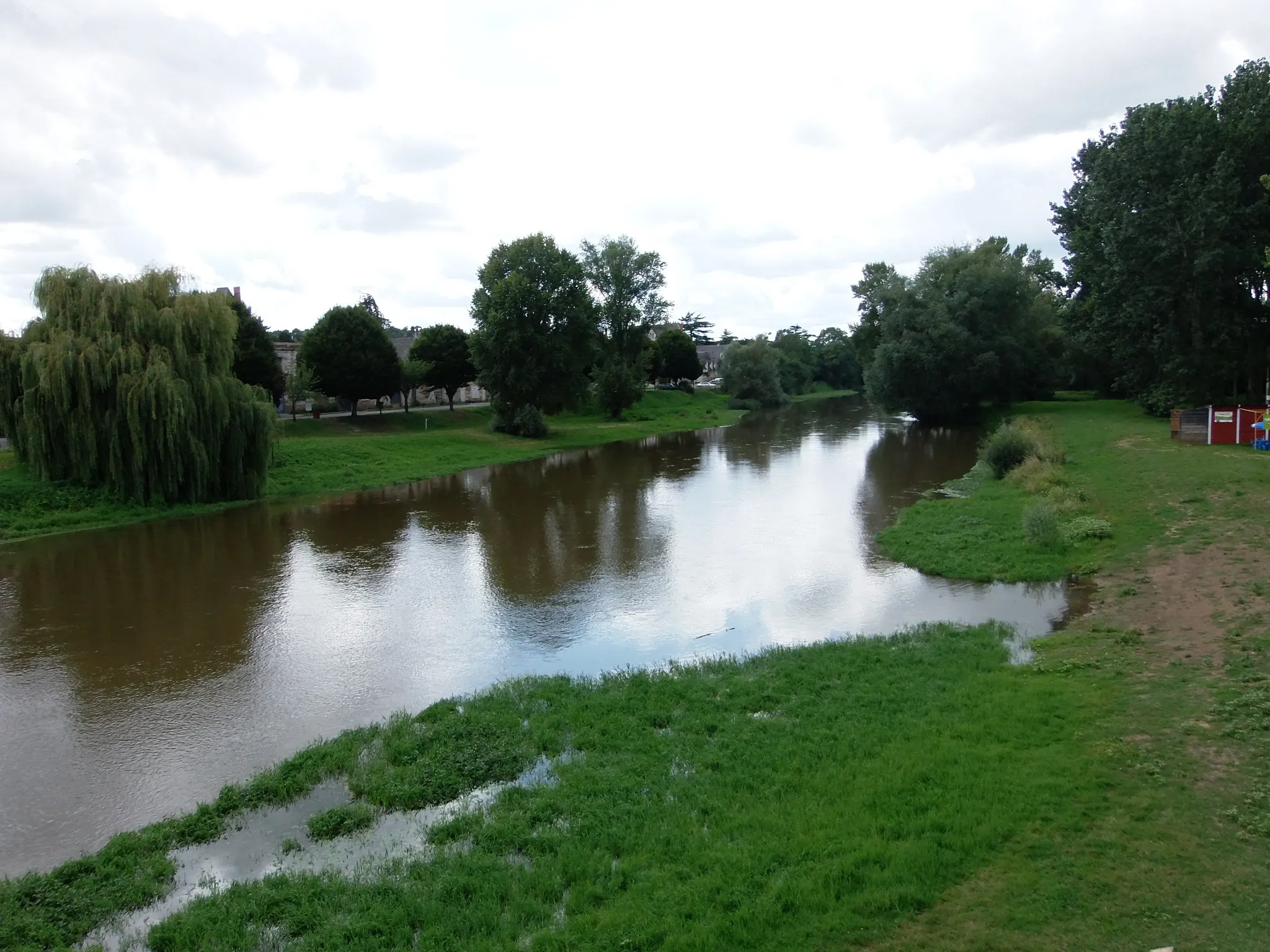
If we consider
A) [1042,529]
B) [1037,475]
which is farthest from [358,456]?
[1042,529]

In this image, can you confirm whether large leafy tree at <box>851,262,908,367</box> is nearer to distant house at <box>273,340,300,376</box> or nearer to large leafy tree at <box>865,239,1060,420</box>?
large leafy tree at <box>865,239,1060,420</box>

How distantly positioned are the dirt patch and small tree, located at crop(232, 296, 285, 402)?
37019 mm

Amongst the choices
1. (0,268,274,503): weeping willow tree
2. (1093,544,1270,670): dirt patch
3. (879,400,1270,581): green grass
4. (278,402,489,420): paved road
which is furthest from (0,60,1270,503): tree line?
(1093,544,1270,670): dirt patch

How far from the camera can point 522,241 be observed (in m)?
49.6

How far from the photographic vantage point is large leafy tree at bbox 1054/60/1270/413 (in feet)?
105

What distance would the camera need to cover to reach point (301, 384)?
42.9 metres

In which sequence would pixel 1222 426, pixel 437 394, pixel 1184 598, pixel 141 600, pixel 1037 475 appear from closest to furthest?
1. pixel 1184 598
2. pixel 141 600
3. pixel 1037 475
4. pixel 1222 426
5. pixel 437 394

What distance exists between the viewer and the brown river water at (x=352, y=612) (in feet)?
31.7

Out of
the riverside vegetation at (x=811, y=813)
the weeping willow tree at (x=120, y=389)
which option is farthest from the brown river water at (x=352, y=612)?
the weeping willow tree at (x=120, y=389)

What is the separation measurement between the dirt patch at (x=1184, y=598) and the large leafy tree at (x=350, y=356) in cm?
3943

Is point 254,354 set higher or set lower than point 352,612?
higher

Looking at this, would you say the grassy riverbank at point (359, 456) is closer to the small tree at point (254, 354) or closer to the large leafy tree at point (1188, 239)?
the small tree at point (254, 354)

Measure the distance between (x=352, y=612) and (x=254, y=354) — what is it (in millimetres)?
29700

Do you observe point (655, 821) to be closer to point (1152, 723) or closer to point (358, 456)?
point (1152, 723)
